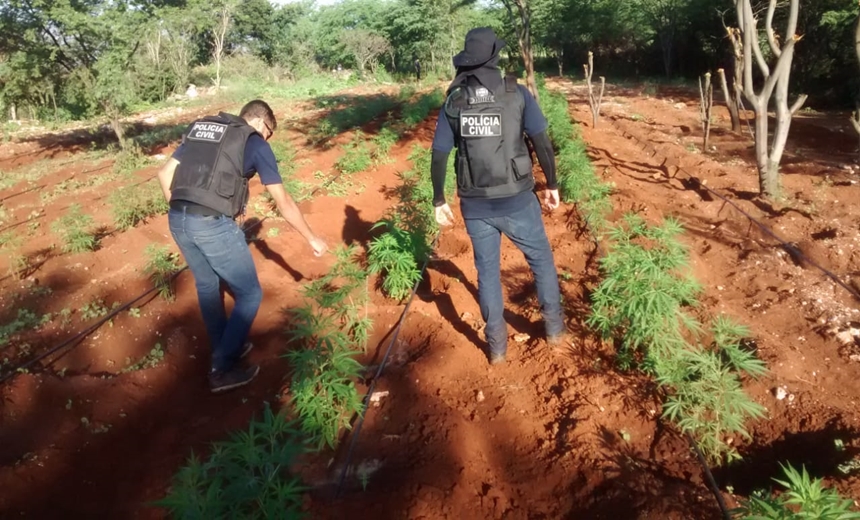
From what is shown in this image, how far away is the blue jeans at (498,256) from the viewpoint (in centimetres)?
319

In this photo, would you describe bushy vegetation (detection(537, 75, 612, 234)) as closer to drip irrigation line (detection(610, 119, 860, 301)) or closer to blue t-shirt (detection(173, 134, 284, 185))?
drip irrigation line (detection(610, 119, 860, 301))

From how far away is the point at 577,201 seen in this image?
6.16 m

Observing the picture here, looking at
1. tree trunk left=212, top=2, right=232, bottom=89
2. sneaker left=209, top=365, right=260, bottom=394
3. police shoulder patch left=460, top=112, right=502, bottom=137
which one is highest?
tree trunk left=212, top=2, right=232, bottom=89

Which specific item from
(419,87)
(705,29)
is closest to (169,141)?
Result: (419,87)

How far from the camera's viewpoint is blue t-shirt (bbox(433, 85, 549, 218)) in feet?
9.93

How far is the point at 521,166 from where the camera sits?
10.0 feet

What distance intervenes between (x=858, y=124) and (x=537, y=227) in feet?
15.3

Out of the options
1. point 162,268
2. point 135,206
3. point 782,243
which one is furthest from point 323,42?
point 782,243

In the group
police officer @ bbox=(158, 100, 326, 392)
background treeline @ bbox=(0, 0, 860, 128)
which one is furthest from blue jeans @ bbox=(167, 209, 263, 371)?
background treeline @ bbox=(0, 0, 860, 128)

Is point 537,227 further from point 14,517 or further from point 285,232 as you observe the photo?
point 285,232

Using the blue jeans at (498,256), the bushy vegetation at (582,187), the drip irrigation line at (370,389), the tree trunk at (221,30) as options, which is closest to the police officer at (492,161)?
the blue jeans at (498,256)

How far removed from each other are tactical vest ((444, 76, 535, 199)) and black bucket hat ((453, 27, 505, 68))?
0.37ft

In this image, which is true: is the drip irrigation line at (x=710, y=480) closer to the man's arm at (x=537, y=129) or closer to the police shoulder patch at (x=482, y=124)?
the man's arm at (x=537, y=129)

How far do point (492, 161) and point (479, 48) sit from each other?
59 centimetres
